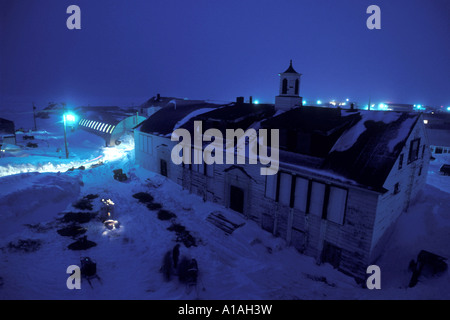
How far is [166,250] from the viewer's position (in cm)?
1516

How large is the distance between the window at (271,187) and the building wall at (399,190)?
5.92 meters

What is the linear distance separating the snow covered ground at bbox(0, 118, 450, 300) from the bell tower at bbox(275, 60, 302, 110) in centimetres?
1053

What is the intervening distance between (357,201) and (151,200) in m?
16.8

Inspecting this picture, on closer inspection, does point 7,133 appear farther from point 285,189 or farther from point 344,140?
point 344,140

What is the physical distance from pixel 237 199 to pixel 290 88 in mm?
10380

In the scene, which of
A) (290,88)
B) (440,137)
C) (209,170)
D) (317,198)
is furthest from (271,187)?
(440,137)

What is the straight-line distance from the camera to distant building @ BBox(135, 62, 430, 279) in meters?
13.0

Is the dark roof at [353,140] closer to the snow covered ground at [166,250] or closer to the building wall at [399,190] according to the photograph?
the building wall at [399,190]

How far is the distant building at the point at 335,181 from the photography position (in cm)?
1296

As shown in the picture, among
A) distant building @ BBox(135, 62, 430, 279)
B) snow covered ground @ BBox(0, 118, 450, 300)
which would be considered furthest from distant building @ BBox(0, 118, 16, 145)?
distant building @ BBox(135, 62, 430, 279)

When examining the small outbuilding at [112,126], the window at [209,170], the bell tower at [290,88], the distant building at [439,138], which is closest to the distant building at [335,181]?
the window at [209,170]
